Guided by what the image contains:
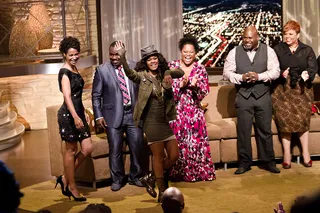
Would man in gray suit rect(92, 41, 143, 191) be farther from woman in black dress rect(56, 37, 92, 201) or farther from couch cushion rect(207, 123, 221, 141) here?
couch cushion rect(207, 123, 221, 141)

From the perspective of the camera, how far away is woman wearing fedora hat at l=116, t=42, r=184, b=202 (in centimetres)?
586

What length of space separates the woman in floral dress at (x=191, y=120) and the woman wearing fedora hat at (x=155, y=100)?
0.56 meters

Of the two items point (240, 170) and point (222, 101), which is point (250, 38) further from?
point (240, 170)

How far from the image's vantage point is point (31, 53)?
9.33 meters

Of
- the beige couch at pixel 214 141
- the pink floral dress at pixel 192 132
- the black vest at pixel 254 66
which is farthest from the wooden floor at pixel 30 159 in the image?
the black vest at pixel 254 66

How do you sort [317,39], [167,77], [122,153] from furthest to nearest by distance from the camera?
[317,39] → [122,153] → [167,77]

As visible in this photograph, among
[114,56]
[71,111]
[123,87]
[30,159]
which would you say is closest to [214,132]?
[123,87]

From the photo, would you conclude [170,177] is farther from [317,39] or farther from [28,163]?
[317,39]

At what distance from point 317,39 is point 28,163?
13.0 feet

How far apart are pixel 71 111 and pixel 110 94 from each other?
0.67 m

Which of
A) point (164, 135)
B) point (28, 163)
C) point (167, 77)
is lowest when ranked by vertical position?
point (28, 163)

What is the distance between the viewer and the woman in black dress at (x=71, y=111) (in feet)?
19.4

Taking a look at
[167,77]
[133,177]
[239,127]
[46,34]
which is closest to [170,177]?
[133,177]

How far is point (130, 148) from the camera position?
21.9ft
